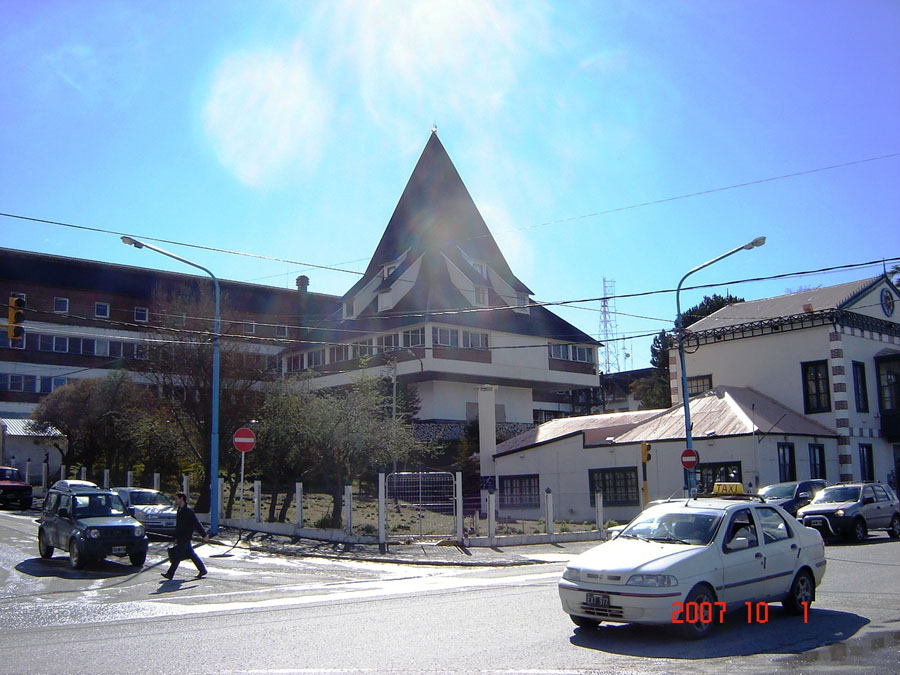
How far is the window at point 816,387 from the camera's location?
3469 cm

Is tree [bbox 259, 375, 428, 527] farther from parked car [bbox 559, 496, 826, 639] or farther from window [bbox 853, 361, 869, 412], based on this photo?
window [bbox 853, 361, 869, 412]

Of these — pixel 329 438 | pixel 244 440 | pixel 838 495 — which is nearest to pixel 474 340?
pixel 329 438

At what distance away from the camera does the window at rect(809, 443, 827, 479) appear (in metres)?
32.5

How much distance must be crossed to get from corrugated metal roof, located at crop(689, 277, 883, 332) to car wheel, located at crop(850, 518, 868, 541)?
14.3 meters

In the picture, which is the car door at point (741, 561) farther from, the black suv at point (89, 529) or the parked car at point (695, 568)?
the black suv at point (89, 529)

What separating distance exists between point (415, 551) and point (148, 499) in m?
9.15

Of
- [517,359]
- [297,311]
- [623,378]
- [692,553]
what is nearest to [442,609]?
[692,553]

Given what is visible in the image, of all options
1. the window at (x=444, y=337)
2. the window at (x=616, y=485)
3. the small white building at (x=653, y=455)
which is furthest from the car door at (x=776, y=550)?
the window at (x=444, y=337)

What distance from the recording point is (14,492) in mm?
34594

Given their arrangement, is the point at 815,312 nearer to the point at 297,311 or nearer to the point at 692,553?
the point at 692,553

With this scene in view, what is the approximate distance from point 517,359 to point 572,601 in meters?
47.5

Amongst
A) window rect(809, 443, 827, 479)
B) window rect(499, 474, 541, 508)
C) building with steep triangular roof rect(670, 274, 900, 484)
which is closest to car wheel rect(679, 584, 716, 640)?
building with steep triangular roof rect(670, 274, 900, 484)

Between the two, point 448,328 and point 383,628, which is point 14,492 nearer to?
point 448,328

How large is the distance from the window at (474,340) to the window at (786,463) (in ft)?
82.6
